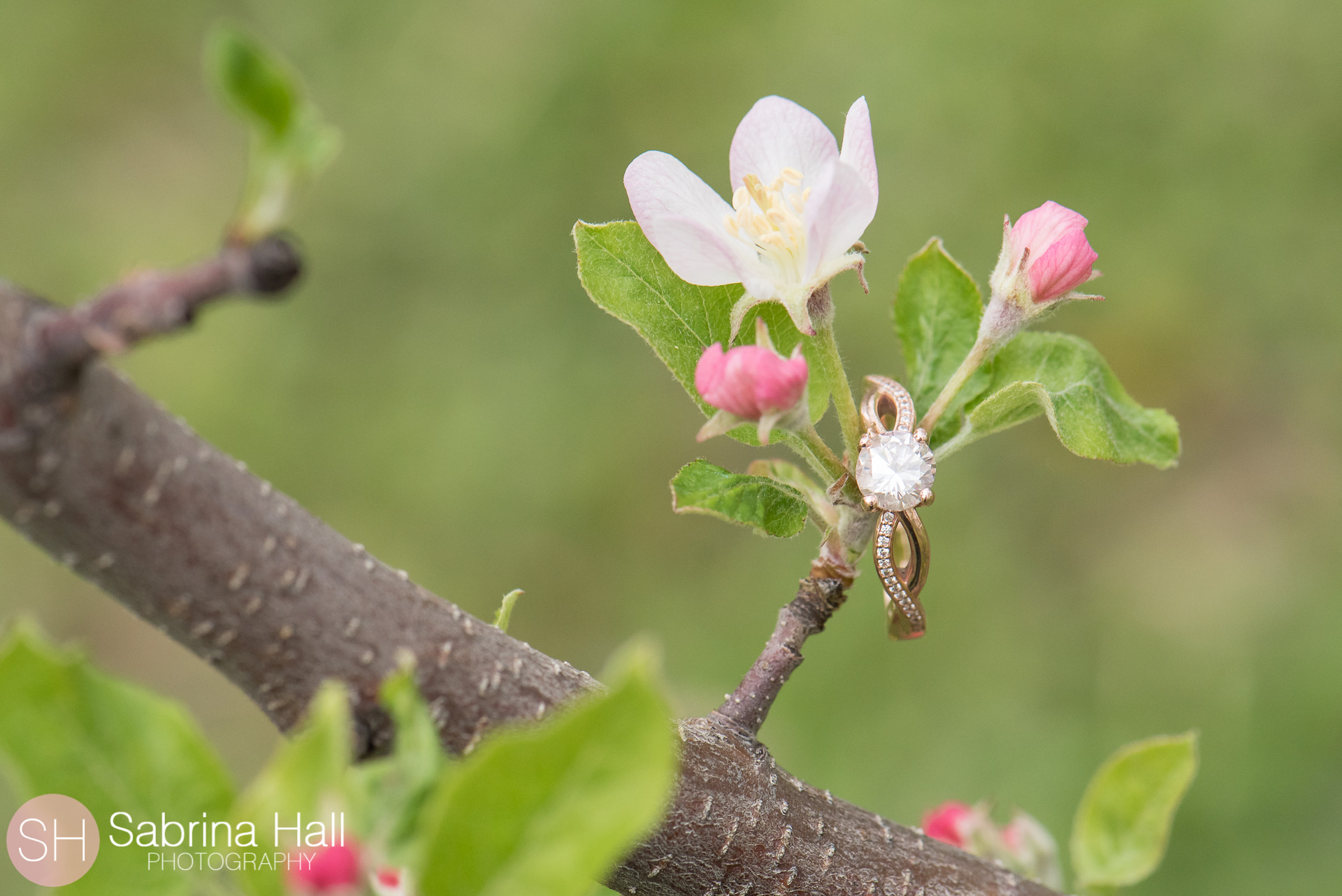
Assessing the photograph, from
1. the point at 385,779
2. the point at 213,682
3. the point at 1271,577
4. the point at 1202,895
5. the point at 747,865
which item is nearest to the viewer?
the point at 385,779

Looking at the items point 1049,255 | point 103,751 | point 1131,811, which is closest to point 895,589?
point 1049,255

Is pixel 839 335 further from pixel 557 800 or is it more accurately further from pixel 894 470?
pixel 557 800

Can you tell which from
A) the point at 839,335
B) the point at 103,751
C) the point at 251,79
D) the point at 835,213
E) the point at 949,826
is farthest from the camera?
the point at 839,335

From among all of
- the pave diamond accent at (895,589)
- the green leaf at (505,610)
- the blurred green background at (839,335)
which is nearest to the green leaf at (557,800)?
the green leaf at (505,610)

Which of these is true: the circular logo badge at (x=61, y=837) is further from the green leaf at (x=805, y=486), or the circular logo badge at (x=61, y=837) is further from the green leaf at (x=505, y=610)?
the green leaf at (x=805, y=486)

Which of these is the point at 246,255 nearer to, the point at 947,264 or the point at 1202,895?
the point at 947,264

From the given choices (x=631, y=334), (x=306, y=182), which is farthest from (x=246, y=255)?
(x=631, y=334)
